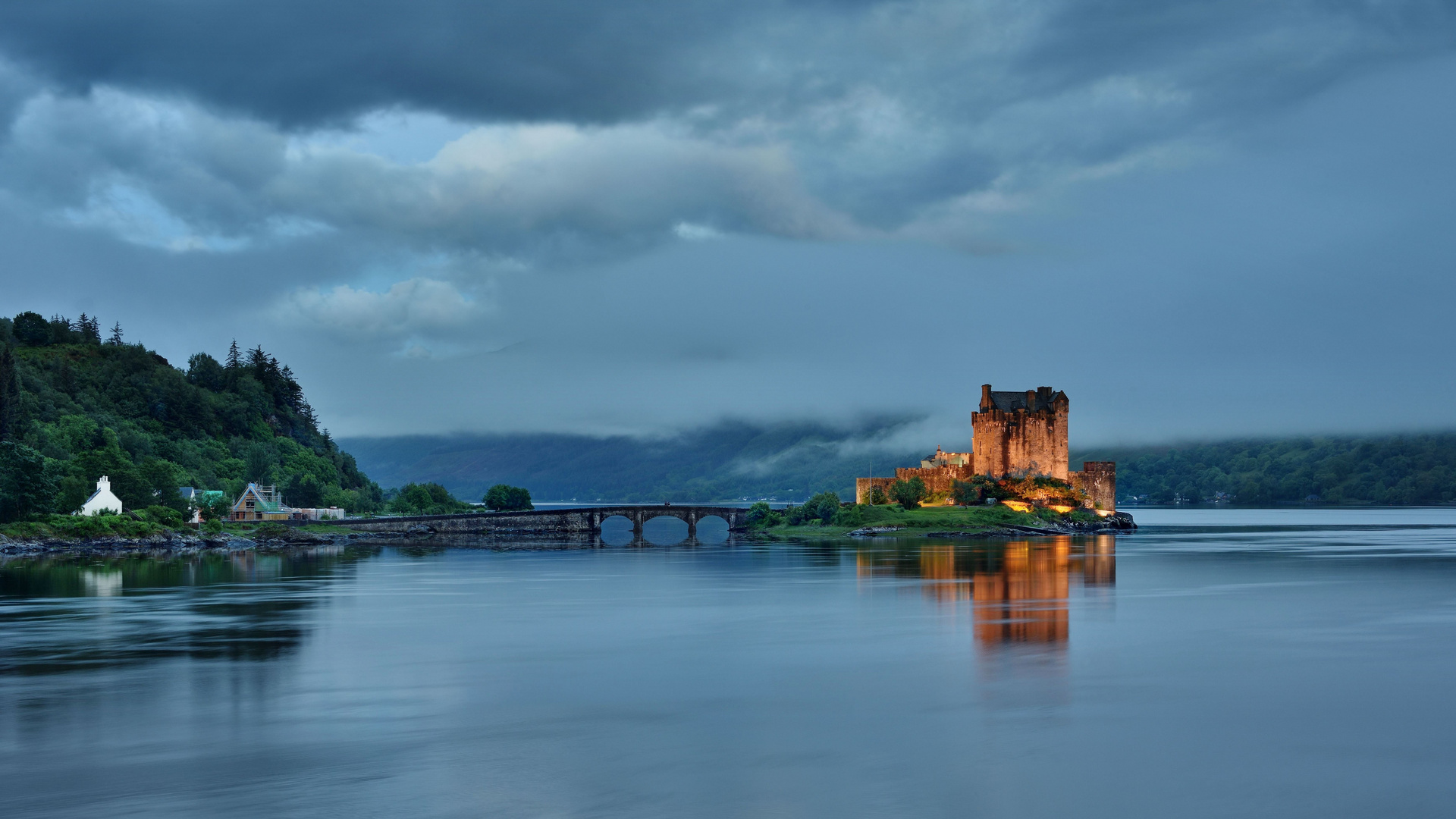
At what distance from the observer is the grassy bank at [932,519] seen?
135 m

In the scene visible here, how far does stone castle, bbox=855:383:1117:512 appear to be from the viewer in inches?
6220

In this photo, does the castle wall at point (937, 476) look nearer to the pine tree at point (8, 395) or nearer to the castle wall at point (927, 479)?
the castle wall at point (927, 479)

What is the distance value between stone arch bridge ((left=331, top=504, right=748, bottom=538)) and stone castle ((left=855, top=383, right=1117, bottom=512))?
857 inches

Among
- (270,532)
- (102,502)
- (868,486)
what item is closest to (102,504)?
(102,502)

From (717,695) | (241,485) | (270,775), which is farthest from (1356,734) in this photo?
(241,485)

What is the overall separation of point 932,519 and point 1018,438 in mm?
26674

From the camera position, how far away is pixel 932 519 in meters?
138

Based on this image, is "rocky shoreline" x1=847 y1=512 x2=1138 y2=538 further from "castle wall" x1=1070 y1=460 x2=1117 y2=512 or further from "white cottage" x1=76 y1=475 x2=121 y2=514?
"white cottage" x1=76 y1=475 x2=121 y2=514

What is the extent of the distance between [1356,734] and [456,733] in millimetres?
19975

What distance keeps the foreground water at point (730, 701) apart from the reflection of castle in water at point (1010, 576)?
51 centimetres

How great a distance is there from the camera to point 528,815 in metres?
20.0

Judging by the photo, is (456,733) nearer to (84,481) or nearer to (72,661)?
(72,661)

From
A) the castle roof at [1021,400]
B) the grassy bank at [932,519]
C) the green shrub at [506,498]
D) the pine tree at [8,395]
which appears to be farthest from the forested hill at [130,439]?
the castle roof at [1021,400]

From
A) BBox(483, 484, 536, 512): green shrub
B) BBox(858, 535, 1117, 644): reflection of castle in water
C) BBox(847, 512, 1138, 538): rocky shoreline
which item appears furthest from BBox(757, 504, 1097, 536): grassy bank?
BBox(483, 484, 536, 512): green shrub
